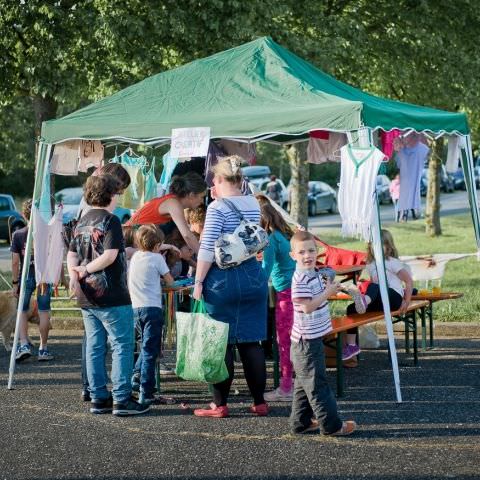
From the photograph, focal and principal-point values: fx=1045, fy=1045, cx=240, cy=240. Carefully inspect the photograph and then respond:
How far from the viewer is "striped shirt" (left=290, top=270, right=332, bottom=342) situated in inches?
272

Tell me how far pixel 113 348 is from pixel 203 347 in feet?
2.32

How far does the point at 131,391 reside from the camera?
8.02 meters

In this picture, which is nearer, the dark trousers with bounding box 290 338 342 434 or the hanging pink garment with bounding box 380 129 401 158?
the dark trousers with bounding box 290 338 342 434

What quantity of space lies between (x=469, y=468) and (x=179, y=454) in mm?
1797

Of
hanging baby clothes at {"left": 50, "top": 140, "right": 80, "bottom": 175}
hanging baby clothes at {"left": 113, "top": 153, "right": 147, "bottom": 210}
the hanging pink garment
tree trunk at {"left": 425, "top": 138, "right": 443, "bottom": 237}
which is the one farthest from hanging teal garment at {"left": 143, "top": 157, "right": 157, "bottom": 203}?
tree trunk at {"left": 425, "top": 138, "right": 443, "bottom": 237}

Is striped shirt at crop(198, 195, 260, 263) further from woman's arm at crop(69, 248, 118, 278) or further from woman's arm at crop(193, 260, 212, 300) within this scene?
woman's arm at crop(69, 248, 118, 278)

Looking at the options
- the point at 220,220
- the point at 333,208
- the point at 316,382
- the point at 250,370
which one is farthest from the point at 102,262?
the point at 333,208

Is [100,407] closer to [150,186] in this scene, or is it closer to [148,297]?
[148,297]

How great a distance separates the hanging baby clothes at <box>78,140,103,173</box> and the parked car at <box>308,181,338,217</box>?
3114 cm

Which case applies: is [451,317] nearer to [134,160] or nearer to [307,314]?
[134,160]

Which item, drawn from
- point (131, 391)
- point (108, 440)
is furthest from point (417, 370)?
point (108, 440)

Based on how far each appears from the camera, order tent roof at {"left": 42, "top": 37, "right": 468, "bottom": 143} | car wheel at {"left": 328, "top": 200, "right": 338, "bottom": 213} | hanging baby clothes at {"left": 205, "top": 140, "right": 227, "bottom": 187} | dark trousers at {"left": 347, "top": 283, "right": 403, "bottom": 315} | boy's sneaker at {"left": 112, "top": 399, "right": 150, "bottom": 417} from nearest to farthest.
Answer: boy's sneaker at {"left": 112, "top": 399, "right": 150, "bottom": 417} < tent roof at {"left": 42, "top": 37, "right": 468, "bottom": 143} < dark trousers at {"left": 347, "top": 283, "right": 403, "bottom": 315} < hanging baby clothes at {"left": 205, "top": 140, "right": 227, "bottom": 187} < car wheel at {"left": 328, "top": 200, "right": 338, "bottom": 213}

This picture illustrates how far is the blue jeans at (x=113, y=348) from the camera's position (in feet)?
25.3

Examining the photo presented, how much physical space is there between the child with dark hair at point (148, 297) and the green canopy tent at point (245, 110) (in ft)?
3.90
